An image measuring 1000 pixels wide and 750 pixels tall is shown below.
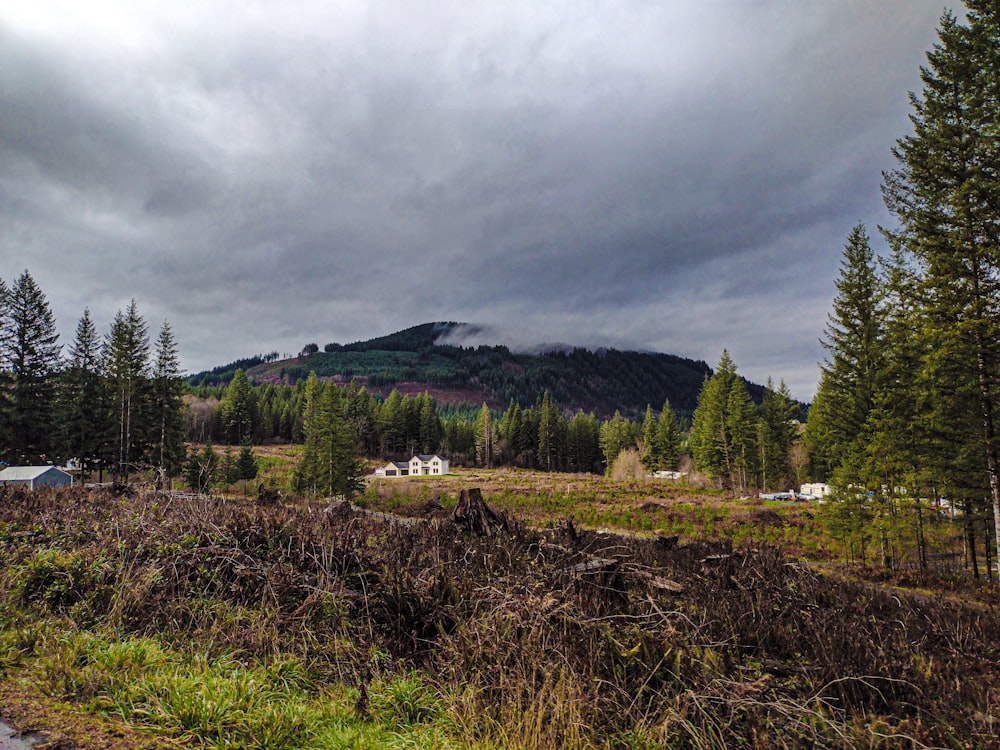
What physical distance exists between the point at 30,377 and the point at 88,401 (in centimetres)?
548

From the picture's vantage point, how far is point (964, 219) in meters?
13.9

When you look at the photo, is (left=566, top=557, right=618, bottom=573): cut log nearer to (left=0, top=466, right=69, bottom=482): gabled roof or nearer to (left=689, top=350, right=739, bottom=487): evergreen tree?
(left=0, top=466, right=69, bottom=482): gabled roof

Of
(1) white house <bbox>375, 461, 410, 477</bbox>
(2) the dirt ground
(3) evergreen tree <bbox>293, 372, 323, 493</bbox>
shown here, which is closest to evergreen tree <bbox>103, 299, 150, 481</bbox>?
(3) evergreen tree <bbox>293, 372, 323, 493</bbox>

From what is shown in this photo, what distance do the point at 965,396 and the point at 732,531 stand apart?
1401 cm

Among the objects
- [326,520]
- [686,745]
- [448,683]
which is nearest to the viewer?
[686,745]

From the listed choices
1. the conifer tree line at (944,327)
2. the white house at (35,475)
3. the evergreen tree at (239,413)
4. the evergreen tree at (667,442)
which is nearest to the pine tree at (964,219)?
the conifer tree line at (944,327)

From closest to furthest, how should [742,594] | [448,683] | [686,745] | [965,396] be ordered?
[686,745] < [448,683] < [742,594] < [965,396]

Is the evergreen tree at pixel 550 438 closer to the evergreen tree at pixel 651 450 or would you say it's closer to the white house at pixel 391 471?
the evergreen tree at pixel 651 450

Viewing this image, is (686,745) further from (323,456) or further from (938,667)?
(323,456)

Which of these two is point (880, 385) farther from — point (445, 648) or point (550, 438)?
point (550, 438)

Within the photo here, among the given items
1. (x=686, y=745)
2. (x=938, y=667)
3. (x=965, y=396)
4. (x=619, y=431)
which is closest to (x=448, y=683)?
(x=686, y=745)

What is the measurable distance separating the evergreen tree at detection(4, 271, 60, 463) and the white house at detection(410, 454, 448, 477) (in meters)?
42.3

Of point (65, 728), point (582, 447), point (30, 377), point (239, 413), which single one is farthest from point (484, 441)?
point (65, 728)

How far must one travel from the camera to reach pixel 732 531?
25.9 meters
